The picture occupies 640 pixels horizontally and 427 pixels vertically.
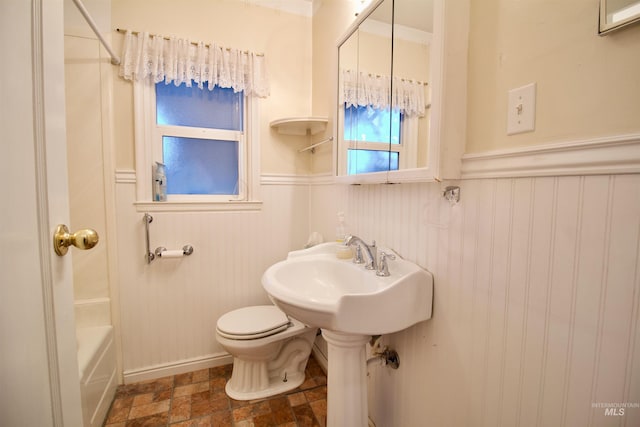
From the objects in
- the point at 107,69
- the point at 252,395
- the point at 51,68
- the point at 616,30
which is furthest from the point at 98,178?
the point at 616,30

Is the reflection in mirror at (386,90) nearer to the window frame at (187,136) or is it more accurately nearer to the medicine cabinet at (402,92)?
the medicine cabinet at (402,92)

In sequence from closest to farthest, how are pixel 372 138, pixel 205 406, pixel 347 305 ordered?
pixel 347 305 → pixel 372 138 → pixel 205 406

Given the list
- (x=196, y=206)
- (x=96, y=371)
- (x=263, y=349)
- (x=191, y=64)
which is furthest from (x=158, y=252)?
(x=191, y=64)

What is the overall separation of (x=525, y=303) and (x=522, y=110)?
0.47 metres

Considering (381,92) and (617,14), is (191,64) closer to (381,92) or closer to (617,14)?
(381,92)

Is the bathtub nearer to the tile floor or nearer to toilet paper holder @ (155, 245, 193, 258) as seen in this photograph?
the tile floor

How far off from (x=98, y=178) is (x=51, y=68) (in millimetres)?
1233

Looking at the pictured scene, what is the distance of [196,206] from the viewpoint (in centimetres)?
176

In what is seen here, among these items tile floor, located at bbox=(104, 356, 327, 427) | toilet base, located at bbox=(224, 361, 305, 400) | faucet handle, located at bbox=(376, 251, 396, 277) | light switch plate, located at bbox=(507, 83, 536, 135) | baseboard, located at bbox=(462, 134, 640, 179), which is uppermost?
light switch plate, located at bbox=(507, 83, 536, 135)

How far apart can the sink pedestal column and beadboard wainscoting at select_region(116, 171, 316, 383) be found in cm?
100

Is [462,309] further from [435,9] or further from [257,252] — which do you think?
[257,252]

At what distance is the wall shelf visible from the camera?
5.61ft

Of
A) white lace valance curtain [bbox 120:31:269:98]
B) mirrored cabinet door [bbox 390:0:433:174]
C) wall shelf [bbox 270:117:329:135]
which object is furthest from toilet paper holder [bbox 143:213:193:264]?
mirrored cabinet door [bbox 390:0:433:174]

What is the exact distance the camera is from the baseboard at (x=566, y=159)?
510 millimetres
